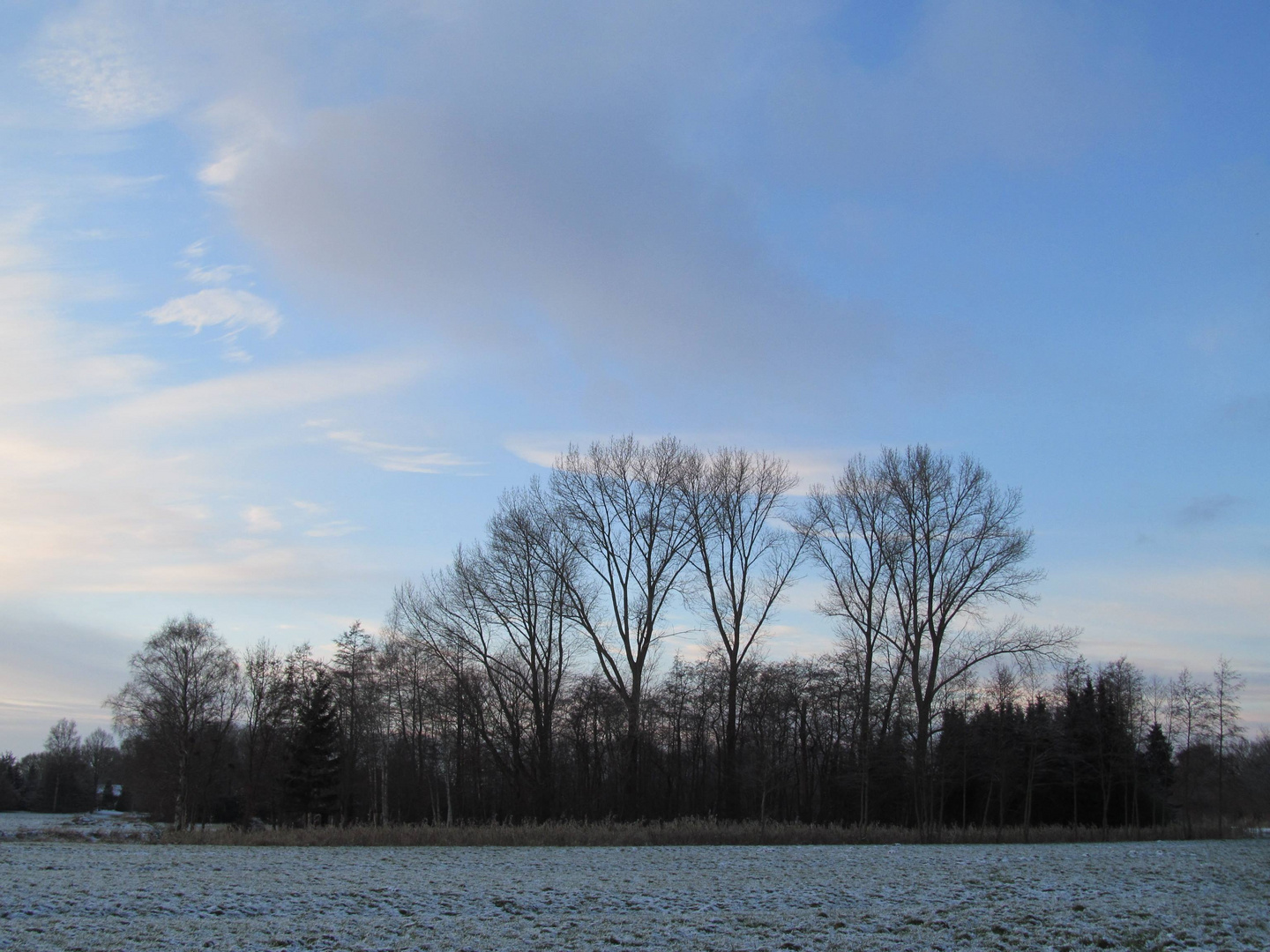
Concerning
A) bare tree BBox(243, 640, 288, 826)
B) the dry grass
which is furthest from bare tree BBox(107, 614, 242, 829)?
the dry grass

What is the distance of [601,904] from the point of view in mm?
12461

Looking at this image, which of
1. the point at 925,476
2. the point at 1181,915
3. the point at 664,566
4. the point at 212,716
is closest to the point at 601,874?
the point at 1181,915

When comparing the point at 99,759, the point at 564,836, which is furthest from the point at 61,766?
the point at 564,836

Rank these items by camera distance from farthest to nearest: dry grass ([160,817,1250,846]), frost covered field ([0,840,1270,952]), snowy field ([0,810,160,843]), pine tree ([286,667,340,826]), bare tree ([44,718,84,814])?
1. bare tree ([44,718,84,814])
2. pine tree ([286,667,340,826])
3. snowy field ([0,810,160,843])
4. dry grass ([160,817,1250,846])
5. frost covered field ([0,840,1270,952])

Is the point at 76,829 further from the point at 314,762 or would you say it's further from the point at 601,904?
the point at 601,904

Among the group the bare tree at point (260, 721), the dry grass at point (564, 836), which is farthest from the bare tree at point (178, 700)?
the dry grass at point (564, 836)

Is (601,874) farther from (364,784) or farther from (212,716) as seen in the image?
(212,716)

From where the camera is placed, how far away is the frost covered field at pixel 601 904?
977 centimetres

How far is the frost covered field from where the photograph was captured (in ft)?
32.1

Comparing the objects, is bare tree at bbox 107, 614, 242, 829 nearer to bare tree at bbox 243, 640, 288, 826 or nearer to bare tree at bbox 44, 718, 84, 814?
bare tree at bbox 243, 640, 288, 826

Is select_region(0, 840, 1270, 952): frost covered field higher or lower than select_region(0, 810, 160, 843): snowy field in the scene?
higher

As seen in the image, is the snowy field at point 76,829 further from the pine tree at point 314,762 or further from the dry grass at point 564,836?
the pine tree at point 314,762

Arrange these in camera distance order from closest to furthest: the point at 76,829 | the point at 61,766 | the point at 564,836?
the point at 564,836 < the point at 76,829 < the point at 61,766

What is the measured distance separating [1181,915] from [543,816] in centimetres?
3738
